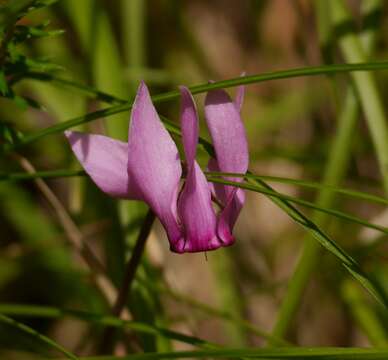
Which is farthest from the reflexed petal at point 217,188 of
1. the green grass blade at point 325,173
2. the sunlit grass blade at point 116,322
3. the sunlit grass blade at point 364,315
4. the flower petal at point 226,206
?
the sunlit grass blade at point 364,315

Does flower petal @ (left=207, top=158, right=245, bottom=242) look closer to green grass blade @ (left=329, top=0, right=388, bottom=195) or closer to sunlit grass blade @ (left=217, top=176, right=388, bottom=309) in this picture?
sunlit grass blade @ (left=217, top=176, right=388, bottom=309)

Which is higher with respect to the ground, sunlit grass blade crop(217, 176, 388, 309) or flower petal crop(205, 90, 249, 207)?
flower petal crop(205, 90, 249, 207)

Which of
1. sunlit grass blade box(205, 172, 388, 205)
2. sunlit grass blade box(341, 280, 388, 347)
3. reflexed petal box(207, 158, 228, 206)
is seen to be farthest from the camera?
sunlit grass blade box(341, 280, 388, 347)

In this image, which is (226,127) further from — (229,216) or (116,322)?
(116,322)

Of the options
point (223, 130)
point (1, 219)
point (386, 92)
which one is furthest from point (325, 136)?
point (223, 130)

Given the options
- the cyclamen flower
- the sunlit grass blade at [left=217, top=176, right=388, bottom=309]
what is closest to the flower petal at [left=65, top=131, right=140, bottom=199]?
the cyclamen flower

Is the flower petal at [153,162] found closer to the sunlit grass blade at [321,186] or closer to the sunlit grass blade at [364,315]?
the sunlit grass blade at [321,186]

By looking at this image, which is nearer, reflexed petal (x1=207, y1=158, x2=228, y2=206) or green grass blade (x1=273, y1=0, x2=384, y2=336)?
reflexed petal (x1=207, y1=158, x2=228, y2=206)
